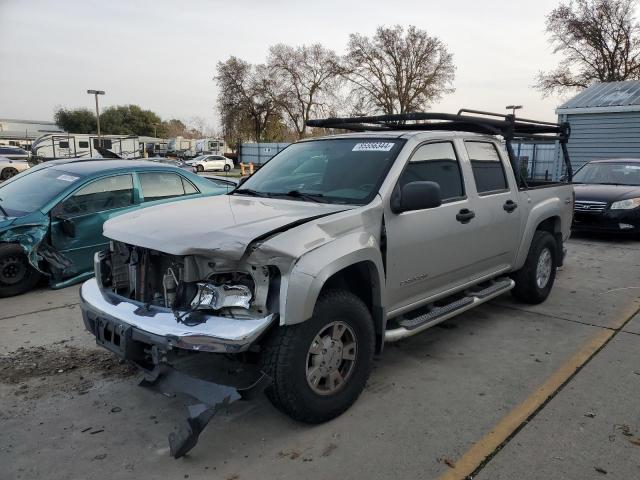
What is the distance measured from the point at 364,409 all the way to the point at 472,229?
6.11 feet

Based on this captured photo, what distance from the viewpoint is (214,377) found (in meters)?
2.96

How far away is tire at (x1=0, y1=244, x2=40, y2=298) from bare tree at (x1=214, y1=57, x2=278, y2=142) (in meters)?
46.9

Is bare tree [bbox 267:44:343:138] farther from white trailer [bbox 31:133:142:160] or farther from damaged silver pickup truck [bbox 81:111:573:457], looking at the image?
damaged silver pickup truck [bbox 81:111:573:457]

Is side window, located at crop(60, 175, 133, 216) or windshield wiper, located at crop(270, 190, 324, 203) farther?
side window, located at crop(60, 175, 133, 216)

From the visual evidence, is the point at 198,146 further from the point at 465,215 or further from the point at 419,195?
the point at 419,195

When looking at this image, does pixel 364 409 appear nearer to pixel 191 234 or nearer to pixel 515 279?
pixel 191 234

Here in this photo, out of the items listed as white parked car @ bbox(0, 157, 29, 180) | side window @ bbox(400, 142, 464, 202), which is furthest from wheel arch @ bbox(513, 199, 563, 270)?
white parked car @ bbox(0, 157, 29, 180)

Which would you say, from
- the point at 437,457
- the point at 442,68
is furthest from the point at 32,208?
the point at 442,68

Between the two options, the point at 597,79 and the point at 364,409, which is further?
the point at 597,79

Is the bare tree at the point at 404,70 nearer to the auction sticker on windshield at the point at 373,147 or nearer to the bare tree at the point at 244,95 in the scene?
the bare tree at the point at 244,95

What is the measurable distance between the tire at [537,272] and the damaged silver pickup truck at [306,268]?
74 centimetres

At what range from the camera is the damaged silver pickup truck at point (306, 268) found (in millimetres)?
2885

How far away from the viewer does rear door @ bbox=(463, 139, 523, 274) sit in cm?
461

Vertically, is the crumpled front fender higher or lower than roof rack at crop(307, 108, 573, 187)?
lower
